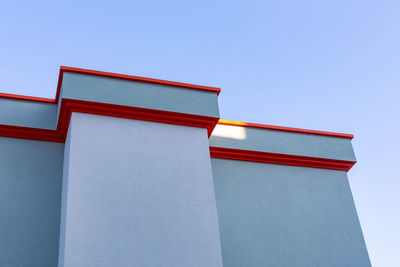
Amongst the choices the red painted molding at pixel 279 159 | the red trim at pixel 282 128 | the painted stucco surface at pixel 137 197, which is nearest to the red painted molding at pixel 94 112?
the painted stucco surface at pixel 137 197

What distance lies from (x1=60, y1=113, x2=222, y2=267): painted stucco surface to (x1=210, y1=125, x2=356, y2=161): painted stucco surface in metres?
1.21

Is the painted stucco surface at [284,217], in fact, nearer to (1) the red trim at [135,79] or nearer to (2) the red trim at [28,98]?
(1) the red trim at [135,79]

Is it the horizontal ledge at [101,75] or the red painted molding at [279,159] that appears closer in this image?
the horizontal ledge at [101,75]

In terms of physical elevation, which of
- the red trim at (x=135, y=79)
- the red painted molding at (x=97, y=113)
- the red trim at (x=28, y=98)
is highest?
the red trim at (x=135, y=79)

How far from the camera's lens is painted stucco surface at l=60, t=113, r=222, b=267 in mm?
7199

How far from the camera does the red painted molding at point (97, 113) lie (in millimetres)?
8250

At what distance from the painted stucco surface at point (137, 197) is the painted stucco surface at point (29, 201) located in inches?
29.2

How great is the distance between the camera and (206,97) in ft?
29.9

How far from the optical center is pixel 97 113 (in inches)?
328

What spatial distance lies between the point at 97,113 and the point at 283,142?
390cm

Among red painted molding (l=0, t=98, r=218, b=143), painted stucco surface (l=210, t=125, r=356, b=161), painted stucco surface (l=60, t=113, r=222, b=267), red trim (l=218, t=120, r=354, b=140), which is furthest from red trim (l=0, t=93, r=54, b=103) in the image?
red trim (l=218, t=120, r=354, b=140)

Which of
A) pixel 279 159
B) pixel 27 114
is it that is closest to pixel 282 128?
pixel 279 159

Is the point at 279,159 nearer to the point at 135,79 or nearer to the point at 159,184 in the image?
the point at 159,184

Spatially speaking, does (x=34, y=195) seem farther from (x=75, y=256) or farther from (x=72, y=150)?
(x=75, y=256)
